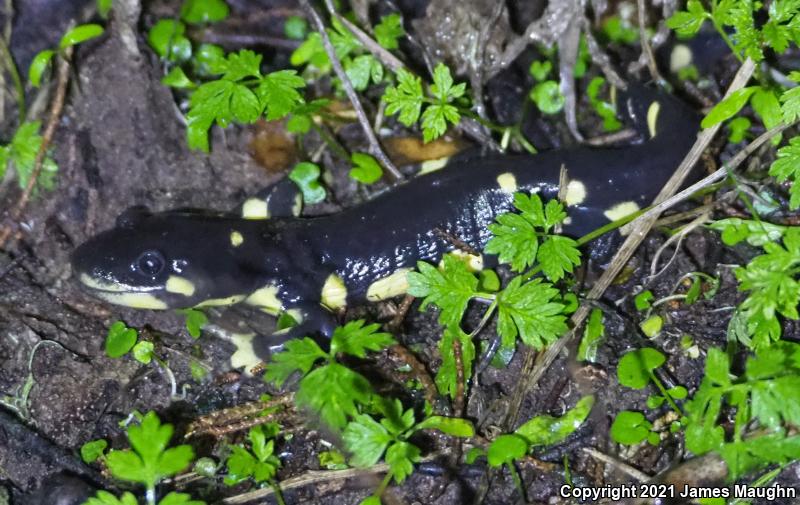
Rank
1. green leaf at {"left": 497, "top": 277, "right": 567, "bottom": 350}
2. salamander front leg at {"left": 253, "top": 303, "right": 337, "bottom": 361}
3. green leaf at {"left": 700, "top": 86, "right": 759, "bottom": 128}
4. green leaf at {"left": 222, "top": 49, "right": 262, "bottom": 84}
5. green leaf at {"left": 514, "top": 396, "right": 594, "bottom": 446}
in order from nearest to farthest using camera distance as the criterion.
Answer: green leaf at {"left": 497, "top": 277, "right": 567, "bottom": 350} → green leaf at {"left": 700, "top": 86, "right": 759, "bottom": 128} → green leaf at {"left": 514, "top": 396, "right": 594, "bottom": 446} → green leaf at {"left": 222, "top": 49, "right": 262, "bottom": 84} → salamander front leg at {"left": 253, "top": 303, "right": 337, "bottom": 361}

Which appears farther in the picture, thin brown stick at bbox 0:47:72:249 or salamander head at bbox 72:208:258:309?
thin brown stick at bbox 0:47:72:249

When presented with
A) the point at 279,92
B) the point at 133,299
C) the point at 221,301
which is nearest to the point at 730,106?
the point at 279,92

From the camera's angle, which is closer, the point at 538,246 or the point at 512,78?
the point at 538,246

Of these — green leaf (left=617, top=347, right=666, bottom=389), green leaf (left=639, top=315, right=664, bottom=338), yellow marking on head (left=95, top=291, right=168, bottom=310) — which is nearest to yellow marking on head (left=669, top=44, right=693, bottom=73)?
green leaf (left=639, top=315, right=664, bottom=338)

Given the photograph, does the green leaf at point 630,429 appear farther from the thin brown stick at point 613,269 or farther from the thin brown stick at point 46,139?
the thin brown stick at point 46,139

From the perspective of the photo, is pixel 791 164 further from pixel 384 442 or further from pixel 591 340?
pixel 384 442

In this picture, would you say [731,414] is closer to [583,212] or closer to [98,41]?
[583,212]

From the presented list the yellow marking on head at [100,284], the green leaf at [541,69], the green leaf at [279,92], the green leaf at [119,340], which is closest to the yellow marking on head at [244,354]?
the green leaf at [119,340]

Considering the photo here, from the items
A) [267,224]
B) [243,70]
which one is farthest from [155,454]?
[243,70]

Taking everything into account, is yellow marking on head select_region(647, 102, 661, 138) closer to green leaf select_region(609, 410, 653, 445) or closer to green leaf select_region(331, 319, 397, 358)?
green leaf select_region(609, 410, 653, 445)
